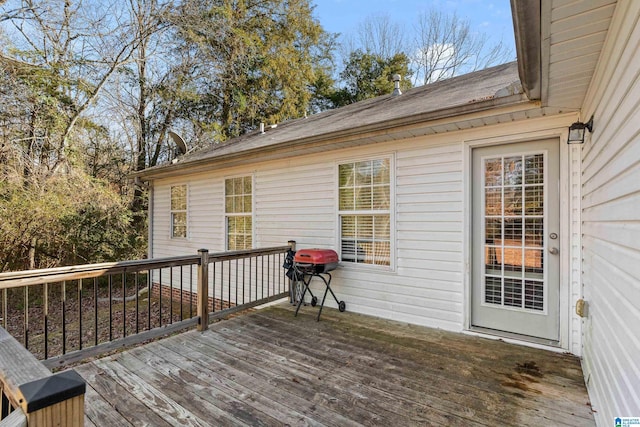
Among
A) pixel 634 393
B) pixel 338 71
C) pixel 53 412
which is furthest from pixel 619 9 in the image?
pixel 338 71

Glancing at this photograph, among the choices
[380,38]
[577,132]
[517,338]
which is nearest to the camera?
[577,132]

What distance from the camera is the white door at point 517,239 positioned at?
3.05m

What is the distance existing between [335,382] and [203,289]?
5.97 ft

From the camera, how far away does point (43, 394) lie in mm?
780

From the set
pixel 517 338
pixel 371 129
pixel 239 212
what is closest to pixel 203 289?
pixel 239 212

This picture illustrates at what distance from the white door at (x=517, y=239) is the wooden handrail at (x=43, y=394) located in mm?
3460

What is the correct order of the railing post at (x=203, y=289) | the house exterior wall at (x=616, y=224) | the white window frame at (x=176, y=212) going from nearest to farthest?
the house exterior wall at (x=616, y=224) < the railing post at (x=203, y=289) < the white window frame at (x=176, y=212)

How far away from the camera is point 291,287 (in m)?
4.84

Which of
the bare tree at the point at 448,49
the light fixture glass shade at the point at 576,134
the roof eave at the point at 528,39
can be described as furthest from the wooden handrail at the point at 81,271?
the bare tree at the point at 448,49

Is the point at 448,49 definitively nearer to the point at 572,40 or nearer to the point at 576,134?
the point at 576,134

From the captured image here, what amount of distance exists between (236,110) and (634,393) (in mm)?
12619

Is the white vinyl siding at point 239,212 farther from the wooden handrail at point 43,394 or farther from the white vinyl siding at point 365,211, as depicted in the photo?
the wooden handrail at point 43,394

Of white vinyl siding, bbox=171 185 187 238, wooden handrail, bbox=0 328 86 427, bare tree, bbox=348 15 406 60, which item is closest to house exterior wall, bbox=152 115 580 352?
white vinyl siding, bbox=171 185 187 238

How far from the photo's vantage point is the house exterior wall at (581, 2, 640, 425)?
129 centimetres
